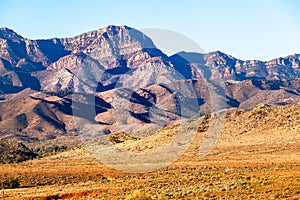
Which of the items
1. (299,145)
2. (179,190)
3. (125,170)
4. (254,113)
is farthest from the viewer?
(254,113)

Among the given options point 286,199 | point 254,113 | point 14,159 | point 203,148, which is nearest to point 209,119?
point 254,113

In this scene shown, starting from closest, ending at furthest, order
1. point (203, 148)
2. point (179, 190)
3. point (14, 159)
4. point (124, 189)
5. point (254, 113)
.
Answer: point (179, 190), point (124, 189), point (203, 148), point (14, 159), point (254, 113)

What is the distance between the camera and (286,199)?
94.7ft

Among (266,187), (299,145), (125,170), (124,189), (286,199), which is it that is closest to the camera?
(286,199)

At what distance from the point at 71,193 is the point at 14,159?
63.4 metres

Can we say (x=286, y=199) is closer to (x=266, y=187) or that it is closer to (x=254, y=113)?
(x=266, y=187)

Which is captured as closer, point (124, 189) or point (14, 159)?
point (124, 189)

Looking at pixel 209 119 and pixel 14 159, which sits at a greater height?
pixel 209 119

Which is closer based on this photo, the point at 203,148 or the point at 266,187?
the point at 266,187

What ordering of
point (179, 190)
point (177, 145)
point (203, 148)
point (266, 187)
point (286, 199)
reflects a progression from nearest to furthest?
point (286, 199)
point (266, 187)
point (179, 190)
point (177, 145)
point (203, 148)

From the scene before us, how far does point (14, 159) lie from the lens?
3964 inches

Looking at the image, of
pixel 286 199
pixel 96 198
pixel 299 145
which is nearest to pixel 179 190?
pixel 96 198

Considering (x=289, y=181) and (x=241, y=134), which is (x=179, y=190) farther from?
(x=241, y=134)

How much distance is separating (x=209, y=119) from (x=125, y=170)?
56453 mm
